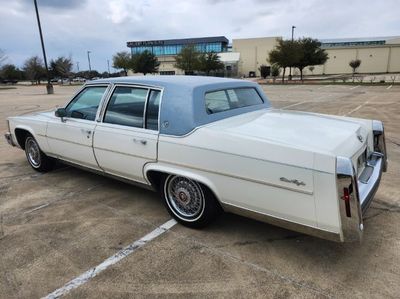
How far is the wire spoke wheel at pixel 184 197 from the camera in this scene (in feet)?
11.6

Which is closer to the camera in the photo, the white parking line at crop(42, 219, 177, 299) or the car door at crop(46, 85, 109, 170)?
the white parking line at crop(42, 219, 177, 299)

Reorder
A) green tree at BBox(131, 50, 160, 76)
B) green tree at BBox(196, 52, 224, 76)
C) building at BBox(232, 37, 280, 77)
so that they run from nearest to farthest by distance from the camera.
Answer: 1. green tree at BBox(196, 52, 224, 76)
2. green tree at BBox(131, 50, 160, 76)
3. building at BBox(232, 37, 280, 77)

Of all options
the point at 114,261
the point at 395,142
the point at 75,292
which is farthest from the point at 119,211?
the point at 395,142

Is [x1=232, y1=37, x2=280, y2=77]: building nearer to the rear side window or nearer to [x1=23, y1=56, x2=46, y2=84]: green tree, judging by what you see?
[x1=23, y1=56, x2=46, y2=84]: green tree

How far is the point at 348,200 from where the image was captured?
8.49ft

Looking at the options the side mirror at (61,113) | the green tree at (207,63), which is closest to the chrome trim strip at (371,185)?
the side mirror at (61,113)

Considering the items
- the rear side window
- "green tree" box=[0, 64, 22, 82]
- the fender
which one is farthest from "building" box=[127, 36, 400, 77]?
the rear side window

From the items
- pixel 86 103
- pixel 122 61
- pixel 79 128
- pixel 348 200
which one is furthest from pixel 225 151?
pixel 122 61

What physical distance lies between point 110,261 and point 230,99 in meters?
2.20

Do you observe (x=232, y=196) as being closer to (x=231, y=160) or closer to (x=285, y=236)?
(x=231, y=160)

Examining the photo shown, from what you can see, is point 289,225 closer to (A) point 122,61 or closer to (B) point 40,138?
(B) point 40,138

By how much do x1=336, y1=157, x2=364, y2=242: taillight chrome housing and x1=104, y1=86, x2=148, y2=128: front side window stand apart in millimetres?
2139

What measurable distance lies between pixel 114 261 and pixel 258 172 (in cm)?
151

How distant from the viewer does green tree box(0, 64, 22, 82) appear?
65.9 meters
